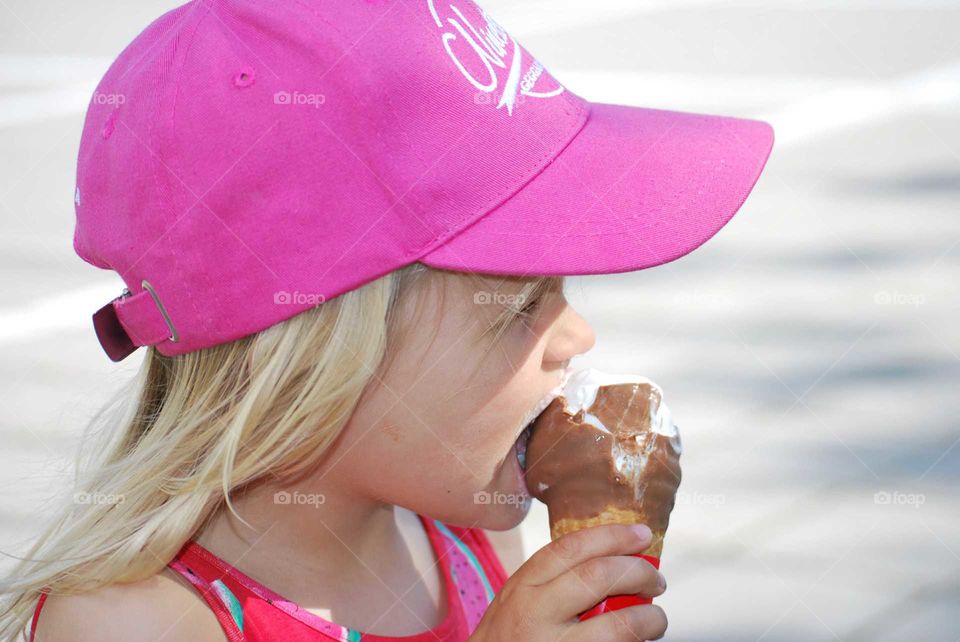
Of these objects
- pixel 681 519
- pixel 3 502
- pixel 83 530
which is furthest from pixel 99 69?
pixel 83 530

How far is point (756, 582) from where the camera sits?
273 cm

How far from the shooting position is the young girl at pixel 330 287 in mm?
1269

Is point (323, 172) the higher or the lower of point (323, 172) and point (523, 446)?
the higher

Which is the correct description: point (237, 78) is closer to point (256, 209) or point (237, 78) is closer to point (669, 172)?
point (256, 209)

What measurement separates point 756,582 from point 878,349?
1.18 m

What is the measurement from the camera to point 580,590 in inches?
55.9
